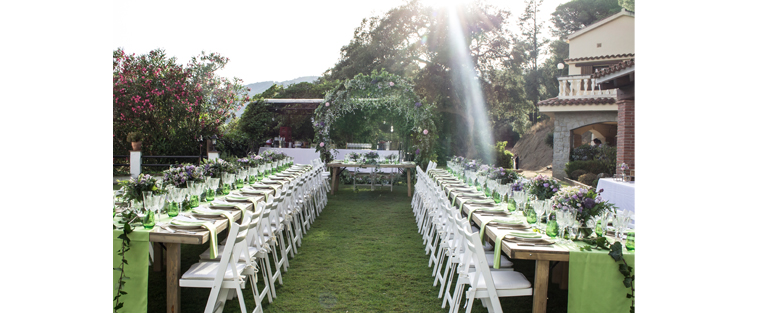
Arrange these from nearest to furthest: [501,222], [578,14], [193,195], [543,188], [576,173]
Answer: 1. [501,222]
2. [543,188]
3. [193,195]
4. [576,173]
5. [578,14]

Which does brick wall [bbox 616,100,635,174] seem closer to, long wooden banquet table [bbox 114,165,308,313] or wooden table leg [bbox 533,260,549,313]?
wooden table leg [bbox 533,260,549,313]

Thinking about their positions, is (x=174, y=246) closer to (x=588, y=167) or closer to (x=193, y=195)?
(x=193, y=195)

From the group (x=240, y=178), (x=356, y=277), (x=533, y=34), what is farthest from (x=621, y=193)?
(x=533, y=34)

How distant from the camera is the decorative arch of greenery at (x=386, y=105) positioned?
11094mm

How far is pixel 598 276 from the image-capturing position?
259 cm

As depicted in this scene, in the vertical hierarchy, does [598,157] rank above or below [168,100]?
below

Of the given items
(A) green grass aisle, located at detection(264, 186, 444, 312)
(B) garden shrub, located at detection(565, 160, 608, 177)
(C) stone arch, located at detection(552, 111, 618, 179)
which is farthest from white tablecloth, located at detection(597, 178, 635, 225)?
(C) stone arch, located at detection(552, 111, 618, 179)

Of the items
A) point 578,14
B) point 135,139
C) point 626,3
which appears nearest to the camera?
point 135,139

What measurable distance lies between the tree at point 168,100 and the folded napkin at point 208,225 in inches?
404

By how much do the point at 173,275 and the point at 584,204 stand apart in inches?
104

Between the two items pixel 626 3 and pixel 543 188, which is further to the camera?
pixel 626 3

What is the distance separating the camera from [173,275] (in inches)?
112
